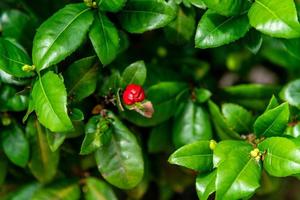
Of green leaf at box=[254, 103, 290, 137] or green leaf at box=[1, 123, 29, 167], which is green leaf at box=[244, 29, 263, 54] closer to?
green leaf at box=[254, 103, 290, 137]

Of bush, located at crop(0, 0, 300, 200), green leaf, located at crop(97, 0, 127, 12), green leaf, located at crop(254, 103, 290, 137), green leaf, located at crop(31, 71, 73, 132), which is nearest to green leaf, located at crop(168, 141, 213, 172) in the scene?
bush, located at crop(0, 0, 300, 200)

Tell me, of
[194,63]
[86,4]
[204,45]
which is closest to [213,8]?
[204,45]

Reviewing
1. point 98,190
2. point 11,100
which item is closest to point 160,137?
point 98,190

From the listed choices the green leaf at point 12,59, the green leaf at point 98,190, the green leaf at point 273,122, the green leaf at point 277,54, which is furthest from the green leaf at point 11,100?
the green leaf at point 277,54

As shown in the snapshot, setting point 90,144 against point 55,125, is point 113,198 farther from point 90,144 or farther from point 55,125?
point 55,125

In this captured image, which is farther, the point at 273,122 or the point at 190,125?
the point at 190,125

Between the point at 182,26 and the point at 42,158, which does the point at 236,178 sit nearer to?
the point at 182,26

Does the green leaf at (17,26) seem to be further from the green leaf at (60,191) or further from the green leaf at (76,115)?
the green leaf at (60,191)

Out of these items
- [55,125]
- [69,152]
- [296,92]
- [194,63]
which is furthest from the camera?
[194,63]
